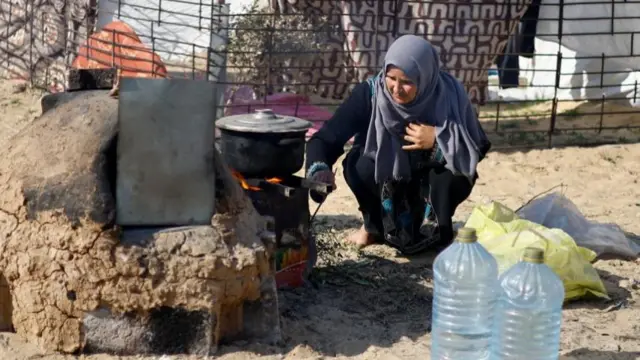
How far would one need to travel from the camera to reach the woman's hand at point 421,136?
17.3 feet

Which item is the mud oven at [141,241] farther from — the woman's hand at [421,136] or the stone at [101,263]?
the woman's hand at [421,136]

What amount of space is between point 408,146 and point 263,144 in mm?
1019

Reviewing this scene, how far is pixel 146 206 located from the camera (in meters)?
4.07

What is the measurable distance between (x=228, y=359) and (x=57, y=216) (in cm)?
88

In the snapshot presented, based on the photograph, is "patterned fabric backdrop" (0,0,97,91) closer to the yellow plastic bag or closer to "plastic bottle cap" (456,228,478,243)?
the yellow plastic bag

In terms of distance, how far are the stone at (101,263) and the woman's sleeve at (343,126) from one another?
1256 millimetres

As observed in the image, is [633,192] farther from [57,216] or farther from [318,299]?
[57,216]


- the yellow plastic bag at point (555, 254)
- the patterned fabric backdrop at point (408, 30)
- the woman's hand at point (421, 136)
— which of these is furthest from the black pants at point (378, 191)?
the patterned fabric backdrop at point (408, 30)

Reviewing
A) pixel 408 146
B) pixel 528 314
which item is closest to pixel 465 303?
pixel 528 314

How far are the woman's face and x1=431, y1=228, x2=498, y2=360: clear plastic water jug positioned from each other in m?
1.38

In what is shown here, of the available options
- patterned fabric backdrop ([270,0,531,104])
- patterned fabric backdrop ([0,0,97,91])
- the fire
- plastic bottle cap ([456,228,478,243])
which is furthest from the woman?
patterned fabric backdrop ([0,0,97,91])

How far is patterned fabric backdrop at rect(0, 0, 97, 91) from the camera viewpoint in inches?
365

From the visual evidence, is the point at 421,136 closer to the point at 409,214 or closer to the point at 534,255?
the point at 409,214

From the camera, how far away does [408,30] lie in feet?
28.7
